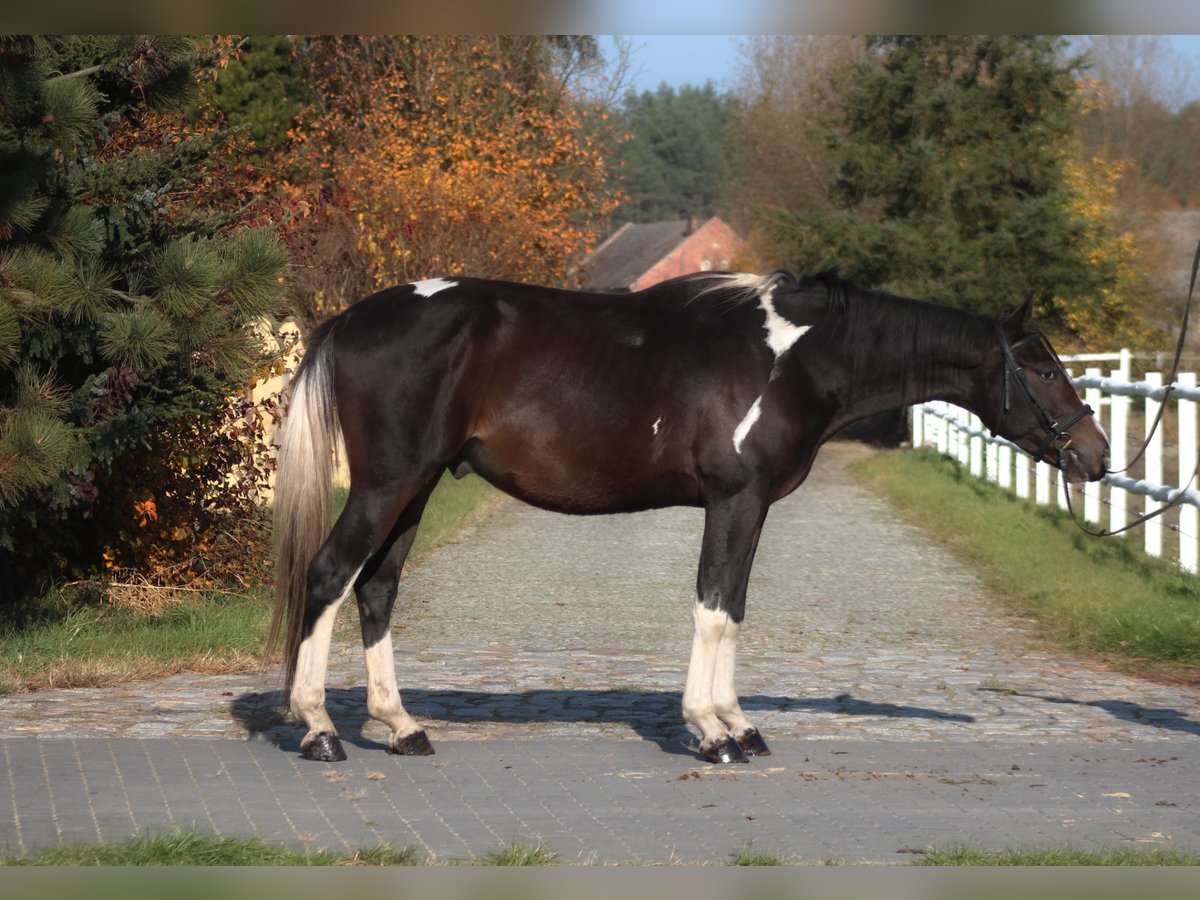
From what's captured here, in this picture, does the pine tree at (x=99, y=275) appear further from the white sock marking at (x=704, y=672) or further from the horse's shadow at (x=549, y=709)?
the white sock marking at (x=704, y=672)

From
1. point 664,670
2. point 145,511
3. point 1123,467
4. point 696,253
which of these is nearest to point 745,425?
point 664,670

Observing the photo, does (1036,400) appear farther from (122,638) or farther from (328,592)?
(122,638)

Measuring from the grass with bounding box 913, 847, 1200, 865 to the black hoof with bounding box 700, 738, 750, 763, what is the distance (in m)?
1.61

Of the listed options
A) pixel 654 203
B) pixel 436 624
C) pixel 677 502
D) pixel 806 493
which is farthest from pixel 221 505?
pixel 654 203

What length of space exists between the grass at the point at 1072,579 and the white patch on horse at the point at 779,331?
11.5 feet

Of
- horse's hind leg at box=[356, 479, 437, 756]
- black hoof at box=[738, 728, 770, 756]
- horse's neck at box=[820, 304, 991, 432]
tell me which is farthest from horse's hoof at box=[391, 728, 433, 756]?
horse's neck at box=[820, 304, 991, 432]

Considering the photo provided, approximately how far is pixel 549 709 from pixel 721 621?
1.47 metres

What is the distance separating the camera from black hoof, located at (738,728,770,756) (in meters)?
6.70

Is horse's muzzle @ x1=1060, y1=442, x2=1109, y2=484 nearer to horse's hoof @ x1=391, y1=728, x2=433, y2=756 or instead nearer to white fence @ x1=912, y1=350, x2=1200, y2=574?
white fence @ x1=912, y1=350, x2=1200, y2=574

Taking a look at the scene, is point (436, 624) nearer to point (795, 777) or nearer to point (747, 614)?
point (747, 614)

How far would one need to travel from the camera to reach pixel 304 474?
6.73 meters

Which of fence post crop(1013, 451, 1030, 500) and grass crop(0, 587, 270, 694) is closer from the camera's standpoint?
grass crop(0, 587, 270, 694)

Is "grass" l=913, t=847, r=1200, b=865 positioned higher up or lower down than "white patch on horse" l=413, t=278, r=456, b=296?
lower down

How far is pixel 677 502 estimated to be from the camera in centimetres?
686
